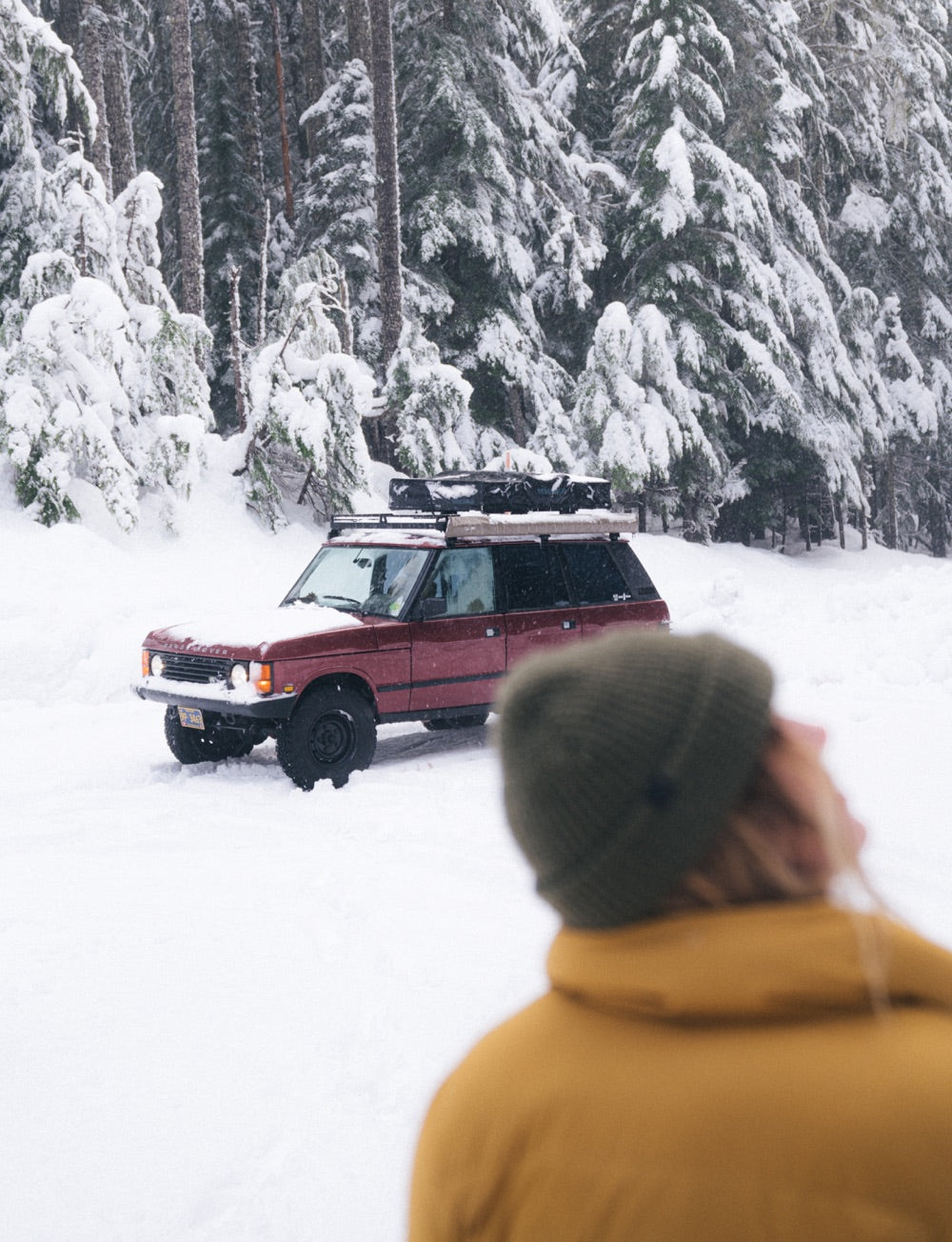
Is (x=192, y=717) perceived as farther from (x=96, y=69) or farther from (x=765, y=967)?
(x=96, y=69)

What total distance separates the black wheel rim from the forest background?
26.4 ft

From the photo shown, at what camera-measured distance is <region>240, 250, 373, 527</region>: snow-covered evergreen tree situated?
17.4 meters

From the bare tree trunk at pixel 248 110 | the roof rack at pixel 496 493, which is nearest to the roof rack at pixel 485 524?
the roof rack at pixel 496 493

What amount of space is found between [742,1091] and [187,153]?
22145 mm

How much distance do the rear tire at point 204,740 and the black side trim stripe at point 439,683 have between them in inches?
47.9

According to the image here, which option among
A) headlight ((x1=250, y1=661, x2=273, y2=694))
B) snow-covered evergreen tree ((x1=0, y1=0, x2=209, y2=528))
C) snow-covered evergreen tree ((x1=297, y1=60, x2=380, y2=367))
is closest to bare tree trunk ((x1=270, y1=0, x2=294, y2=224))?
snow-covered evergreen tree ((x1=297, y1=60, x2=380, y2=367))

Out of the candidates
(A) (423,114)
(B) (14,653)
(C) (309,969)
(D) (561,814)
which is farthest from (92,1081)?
(A) (423,114)

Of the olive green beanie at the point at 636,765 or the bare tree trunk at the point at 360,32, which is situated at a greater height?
the bare tree trunk at the point at 360,32

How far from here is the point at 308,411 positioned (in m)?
17.3

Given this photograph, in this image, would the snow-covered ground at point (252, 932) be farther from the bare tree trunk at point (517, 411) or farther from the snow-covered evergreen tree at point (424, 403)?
the bare tree trunk at point (517, 411)

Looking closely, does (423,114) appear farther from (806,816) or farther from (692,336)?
(806,816)

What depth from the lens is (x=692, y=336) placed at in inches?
933

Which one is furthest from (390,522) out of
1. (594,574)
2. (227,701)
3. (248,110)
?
(248,110)

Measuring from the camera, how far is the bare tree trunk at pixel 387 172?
20.3 metres
